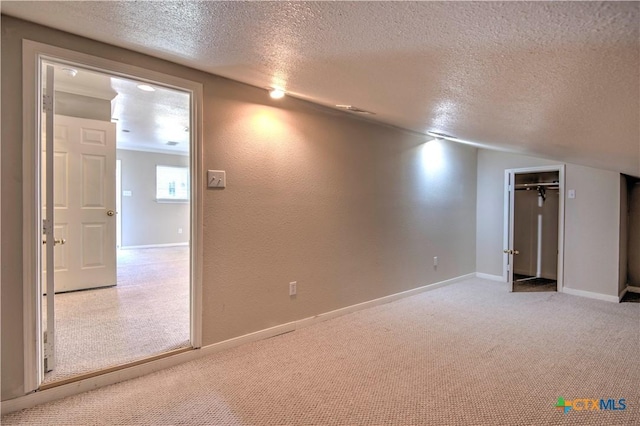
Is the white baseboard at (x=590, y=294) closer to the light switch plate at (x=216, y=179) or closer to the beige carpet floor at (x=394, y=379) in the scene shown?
the beige carpet floor at (x=394, y=379)

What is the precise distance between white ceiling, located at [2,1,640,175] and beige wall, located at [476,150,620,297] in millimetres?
2170

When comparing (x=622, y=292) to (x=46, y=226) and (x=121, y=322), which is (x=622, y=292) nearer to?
(x=121, y=322)

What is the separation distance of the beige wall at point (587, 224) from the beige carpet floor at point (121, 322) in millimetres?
4586

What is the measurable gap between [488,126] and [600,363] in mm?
1914

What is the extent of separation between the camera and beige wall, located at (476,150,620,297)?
4031 millimetres

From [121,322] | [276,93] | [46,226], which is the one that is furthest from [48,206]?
[276,93]

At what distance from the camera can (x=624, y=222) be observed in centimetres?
421

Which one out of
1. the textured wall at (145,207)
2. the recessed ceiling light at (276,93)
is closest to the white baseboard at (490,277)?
the recessed ceiling light at (276,93)

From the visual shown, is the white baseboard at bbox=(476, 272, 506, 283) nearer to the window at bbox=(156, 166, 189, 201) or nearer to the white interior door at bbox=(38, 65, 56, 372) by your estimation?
the white interior door at bbox=(38, 65, 56, 372)

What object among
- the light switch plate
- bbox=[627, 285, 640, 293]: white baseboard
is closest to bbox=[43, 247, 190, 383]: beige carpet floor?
the light switch plate

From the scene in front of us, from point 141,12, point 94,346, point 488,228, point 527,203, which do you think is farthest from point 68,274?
point 527,203

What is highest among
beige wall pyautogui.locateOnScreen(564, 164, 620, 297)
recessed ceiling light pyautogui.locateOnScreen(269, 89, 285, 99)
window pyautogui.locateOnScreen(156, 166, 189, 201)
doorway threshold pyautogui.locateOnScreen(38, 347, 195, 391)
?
recessed ceiling light pyautogui.locateOnScreen(269, 89, 285, 99)

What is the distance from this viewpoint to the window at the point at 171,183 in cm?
808

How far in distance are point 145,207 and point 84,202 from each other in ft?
13.0
